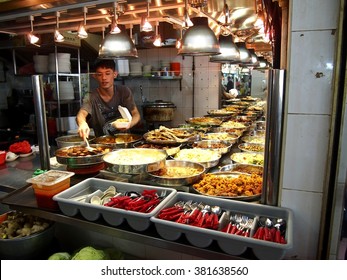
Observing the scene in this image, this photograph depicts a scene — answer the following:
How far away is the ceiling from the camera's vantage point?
8.06ft

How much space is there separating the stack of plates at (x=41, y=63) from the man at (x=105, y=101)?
194cm

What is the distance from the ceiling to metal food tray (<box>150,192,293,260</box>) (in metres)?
1.54

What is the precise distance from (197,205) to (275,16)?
1.72 m

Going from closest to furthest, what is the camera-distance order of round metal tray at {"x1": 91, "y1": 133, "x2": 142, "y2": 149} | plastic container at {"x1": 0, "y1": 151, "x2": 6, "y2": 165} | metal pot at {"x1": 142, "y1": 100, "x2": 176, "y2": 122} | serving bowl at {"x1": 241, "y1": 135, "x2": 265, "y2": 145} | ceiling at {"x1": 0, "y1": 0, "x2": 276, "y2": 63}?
ceiling at {"x1": 0, "y1": 0, "x2": 276, "y2": 63} → plastic container at {"x1": 0, "y1": 151, "x2": 6, "y2": 165} → round metal tray at {"x1": 91, "y1": 133, "x2": 142, "y2": 149} → serving bowl at {"x1": 241, "y1": 135, "x2": 265, "y2": 145} → metal pot at {"x1": 142, "y1": 100, "x2": 176, "y2": 122}

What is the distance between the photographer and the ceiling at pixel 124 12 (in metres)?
2.46

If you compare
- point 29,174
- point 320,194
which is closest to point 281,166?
point 320,194

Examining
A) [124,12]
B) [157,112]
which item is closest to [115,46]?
[124,12]

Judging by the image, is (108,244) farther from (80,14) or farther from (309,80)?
(80,14)

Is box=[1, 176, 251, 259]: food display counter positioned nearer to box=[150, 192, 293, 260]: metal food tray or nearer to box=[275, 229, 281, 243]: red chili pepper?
box=[150, 192, 293, 260]: metal food tray

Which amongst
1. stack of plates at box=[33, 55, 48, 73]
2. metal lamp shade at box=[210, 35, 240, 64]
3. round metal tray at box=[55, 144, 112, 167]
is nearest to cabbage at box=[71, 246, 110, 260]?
round metal tray at box=[55, 144, 112, 167]

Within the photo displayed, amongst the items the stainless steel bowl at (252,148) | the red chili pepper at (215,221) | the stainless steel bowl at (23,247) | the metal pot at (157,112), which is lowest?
the stainless steel bowl at (23,247)

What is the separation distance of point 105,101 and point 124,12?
158cm

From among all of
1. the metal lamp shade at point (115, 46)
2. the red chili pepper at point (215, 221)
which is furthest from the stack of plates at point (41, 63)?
the red chili pepper at point (215, 221)

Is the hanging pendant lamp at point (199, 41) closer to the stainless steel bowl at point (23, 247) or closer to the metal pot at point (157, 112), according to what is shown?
the stainless steel bowl at point (23, 247)
